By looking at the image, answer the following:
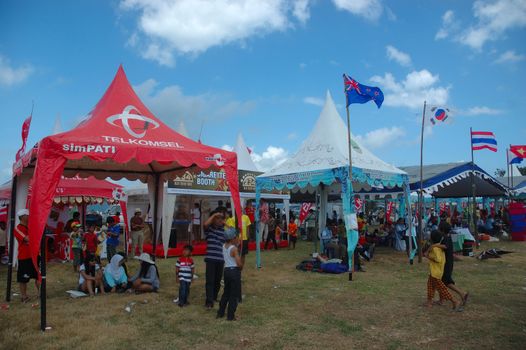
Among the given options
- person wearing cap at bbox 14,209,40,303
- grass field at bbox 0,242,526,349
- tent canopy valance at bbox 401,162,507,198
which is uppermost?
tent canopy valance at bbox 401,162,507,198

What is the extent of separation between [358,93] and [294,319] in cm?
558

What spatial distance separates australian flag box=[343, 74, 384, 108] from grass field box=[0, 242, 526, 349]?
163 inches

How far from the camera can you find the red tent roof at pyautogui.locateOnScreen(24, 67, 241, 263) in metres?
5.45

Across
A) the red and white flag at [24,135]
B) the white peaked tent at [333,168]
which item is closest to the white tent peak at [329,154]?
the white peaked tent at [333,168]

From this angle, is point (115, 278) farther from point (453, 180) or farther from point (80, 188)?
point (453, 180)

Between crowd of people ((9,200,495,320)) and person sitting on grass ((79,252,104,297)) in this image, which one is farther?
person sitting on grass ((79,252,104,297))

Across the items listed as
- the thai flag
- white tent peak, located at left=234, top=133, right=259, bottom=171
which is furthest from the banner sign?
the thai flag

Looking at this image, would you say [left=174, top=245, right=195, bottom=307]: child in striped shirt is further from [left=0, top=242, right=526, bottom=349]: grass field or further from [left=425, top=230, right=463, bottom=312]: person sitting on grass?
[left=425, top=230, right=463, bottom=312]: person sitting on grass

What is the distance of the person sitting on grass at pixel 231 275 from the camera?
18.6 ft

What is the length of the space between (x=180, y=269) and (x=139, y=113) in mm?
3167

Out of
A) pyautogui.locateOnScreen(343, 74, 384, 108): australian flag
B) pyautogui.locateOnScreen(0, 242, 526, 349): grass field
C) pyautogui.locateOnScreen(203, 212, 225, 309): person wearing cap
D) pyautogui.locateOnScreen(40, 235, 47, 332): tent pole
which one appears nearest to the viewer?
pyautogui.locateOnScreen(0, 242, 526, 349): grass field

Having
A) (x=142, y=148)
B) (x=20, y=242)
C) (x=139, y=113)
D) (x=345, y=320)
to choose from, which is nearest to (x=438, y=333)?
(x=345, y=320)

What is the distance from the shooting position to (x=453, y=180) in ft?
49.8

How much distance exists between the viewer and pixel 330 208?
31516mm
